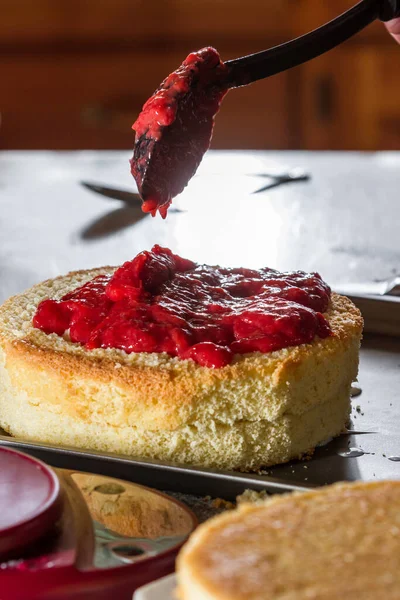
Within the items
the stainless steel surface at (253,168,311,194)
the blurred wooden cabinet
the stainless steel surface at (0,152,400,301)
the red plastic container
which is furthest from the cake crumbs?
the blurred wooden cabinet

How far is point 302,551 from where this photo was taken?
1015 mm

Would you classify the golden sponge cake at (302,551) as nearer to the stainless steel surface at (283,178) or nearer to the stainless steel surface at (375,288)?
the stainless steel surface at (375,288)

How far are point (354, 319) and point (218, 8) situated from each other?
5384 mm

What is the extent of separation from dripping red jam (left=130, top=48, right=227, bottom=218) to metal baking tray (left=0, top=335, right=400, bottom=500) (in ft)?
2.07

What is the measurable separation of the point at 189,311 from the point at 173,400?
295mm

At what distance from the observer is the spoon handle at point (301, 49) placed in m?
2.04

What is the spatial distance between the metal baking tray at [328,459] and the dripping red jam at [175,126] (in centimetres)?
63

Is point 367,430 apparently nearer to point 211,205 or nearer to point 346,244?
point 346,244

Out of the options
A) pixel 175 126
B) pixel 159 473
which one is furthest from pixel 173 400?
pixel 175 126

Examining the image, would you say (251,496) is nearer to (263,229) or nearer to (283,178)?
(263,229)

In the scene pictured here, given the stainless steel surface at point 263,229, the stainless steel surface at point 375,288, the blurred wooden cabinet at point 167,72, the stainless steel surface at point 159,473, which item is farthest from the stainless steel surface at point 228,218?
the blurred wooden cabinet at point 167,72

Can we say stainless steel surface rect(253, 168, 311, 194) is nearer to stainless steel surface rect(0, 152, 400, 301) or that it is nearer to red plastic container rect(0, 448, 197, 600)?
stainless steel surface rect(0, 152, 400, 301)

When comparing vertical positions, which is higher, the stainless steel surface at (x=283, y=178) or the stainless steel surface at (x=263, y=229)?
the stainless steel surface at (x=283, y=178)

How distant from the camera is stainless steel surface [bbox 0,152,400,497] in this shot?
6.92ft
